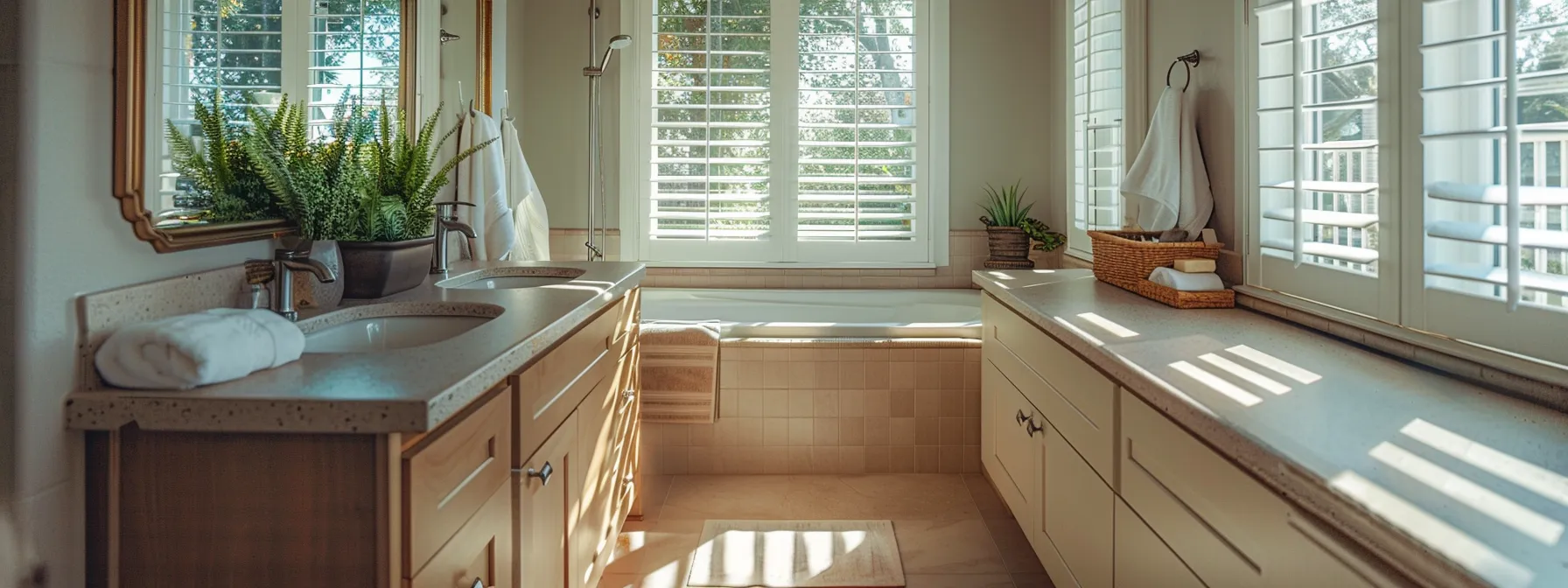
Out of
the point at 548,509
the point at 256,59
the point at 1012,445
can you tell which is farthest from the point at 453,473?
the point at 1012,445

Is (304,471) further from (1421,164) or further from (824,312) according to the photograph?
(824,312)

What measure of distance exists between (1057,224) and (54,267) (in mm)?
3787

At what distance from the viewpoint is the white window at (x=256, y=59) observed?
144 cm

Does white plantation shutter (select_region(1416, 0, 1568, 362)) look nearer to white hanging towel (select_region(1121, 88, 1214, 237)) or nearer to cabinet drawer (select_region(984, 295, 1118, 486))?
cabinet drawer (select_region(984, 295, 1118, 486))

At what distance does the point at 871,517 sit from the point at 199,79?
2.15m

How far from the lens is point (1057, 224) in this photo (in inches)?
172

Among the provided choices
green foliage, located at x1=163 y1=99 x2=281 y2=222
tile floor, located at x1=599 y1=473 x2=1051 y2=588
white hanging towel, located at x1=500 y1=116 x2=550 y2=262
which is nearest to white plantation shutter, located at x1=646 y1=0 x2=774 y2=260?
white hanging towel, located at x1=500 y1=116 x2=550 y2=262

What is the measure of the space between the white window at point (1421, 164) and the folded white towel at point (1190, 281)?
101 mm

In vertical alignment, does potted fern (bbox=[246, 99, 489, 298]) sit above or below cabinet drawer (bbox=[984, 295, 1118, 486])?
above

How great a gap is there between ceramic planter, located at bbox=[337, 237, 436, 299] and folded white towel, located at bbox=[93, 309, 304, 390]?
0.66 m

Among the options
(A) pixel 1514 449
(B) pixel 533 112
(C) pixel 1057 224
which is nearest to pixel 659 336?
(B) pixel 533 112

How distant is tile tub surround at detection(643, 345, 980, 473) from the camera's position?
3.36 meters

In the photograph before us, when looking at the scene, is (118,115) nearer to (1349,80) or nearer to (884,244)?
(1349,80)

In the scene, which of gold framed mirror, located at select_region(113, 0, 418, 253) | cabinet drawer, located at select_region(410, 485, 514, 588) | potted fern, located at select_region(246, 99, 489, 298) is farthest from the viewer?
potted fern, located at select_region(246, 99, 489, 298)
